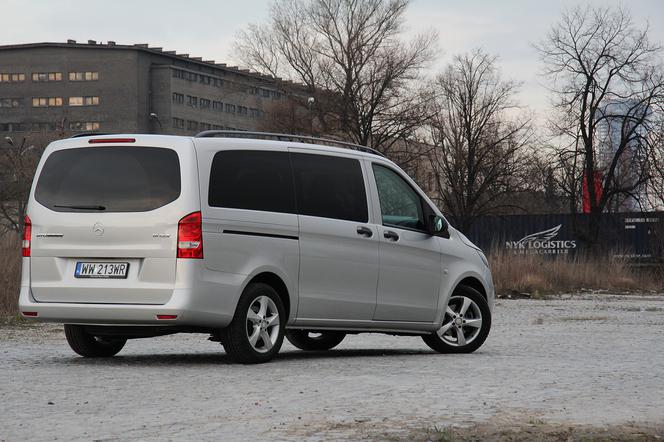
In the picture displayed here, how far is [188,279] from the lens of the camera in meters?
9.87

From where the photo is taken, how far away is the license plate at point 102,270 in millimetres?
10070

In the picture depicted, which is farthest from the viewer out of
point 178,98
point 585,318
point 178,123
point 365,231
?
point 178,98

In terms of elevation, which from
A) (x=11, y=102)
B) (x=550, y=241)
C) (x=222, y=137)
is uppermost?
(x=11, y=102)

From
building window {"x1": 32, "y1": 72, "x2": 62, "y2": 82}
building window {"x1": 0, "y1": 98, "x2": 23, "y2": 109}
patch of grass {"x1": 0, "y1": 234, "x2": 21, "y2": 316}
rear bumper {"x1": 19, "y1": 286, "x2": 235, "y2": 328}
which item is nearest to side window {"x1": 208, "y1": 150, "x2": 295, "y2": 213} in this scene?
rear bumper {"x1": 19, "y1": 286, "x2": 235, "y2": 328}

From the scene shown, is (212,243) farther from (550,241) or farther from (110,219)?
(550,241)

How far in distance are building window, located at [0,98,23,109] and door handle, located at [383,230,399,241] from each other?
412ft

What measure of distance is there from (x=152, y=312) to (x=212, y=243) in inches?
29.4

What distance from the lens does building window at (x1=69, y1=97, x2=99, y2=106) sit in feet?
421

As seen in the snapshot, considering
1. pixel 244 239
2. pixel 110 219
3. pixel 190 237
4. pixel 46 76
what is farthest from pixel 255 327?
pixel 46 76

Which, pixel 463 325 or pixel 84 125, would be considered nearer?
pixel 463 325

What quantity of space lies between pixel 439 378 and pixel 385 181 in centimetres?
306

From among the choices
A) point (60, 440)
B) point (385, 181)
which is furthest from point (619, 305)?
point (60, 440)

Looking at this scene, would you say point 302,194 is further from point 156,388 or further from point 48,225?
point 156,388

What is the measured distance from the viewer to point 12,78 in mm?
133250
